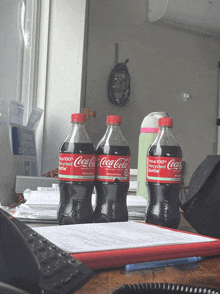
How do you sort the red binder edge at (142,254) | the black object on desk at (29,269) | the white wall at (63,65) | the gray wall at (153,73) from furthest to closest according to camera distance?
1. the gray wall at (153,73)
2. the white wall at (63,65)
3. the red binder edge at (142,254)
4. the black object on desk at (29,269)

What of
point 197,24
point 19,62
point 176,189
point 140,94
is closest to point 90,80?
point 140,94

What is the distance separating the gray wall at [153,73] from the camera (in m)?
3.77

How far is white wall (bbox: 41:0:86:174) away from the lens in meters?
2.50

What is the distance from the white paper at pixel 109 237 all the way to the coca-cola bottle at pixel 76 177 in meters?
0.14

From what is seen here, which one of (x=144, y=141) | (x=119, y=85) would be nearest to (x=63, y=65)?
(x=119, y=85)

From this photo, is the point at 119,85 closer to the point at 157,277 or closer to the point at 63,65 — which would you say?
the point at 63,65

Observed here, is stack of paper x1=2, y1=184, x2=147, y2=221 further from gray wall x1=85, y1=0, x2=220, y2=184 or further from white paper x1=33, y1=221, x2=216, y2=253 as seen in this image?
gray wall x1=85, y1=0, x2=220, y2=184

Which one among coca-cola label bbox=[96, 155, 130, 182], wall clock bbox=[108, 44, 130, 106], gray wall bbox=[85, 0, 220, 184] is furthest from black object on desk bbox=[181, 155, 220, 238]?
wall clock bbox=[108, 44, 130, 106]

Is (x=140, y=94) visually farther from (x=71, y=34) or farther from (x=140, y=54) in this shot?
(x=71, y=34)

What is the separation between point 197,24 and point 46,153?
3.11 metres

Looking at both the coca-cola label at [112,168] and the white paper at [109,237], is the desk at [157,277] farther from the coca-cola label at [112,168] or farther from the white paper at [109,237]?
the coca-cola label at [112,168]

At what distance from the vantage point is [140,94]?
4141 mm

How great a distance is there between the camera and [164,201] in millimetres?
870

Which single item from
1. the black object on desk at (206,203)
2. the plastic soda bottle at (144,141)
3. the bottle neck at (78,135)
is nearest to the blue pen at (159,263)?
the black object on desk at (206,203)
